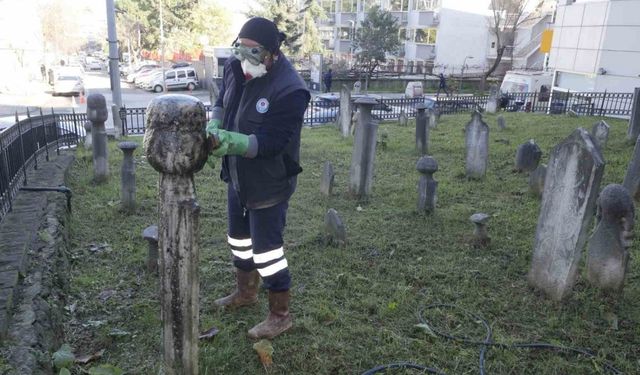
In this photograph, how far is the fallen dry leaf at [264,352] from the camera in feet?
9.56

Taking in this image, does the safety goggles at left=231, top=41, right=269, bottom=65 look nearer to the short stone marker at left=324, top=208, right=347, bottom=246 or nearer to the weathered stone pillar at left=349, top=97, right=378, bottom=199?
the short stone marker at left=324, top=208, right=347, bottom=246

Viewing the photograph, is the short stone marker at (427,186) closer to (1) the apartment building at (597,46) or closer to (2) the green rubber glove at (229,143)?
(2) the green rubber glove at (229,143)

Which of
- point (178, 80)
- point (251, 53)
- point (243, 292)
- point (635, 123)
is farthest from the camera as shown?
point (178, 80)

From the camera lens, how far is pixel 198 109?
199 centimetres

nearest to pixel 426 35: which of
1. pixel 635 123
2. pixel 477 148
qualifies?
pixel 635 123

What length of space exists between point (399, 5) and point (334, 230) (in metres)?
41.4

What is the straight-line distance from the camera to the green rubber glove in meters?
2.28

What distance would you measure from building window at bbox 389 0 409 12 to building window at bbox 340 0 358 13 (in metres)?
5.97

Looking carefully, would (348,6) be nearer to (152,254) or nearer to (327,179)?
Result: (327,179)

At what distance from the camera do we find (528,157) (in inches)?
310

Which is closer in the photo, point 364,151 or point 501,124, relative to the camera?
point 364,151

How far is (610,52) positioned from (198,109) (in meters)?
23.9

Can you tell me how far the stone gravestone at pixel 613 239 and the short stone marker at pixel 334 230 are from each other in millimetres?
2259

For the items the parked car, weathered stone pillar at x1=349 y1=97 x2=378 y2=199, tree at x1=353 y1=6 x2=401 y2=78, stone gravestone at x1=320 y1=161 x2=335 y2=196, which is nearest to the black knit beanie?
weathered stone pillar at x1=349 y1=97 x2=378 y2=199
